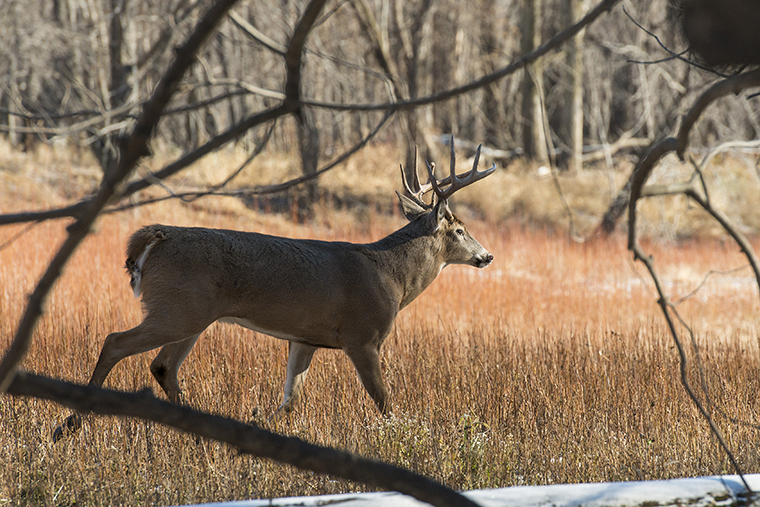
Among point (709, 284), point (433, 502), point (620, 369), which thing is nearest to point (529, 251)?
point (709, 284)

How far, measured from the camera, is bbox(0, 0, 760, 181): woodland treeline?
16.2 meters

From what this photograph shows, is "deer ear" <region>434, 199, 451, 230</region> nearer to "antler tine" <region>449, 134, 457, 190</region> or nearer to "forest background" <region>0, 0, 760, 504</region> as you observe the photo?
"antler tine" <region>449, 134, 457, 190</region>

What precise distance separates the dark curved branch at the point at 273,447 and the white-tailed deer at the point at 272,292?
281 cm

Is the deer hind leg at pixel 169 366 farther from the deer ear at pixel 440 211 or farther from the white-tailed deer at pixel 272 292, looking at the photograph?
the deer ear at pixel 440 211

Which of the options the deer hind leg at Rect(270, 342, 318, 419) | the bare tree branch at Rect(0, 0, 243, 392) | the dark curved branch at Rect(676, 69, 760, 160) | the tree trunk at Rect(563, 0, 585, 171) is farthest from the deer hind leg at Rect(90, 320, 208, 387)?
the tree trunk at Rect(563, 0, 585, 171)

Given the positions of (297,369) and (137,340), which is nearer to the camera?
(137,340)

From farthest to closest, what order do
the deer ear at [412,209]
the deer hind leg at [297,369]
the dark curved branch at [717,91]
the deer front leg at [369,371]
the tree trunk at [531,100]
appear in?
the tree trunk at [531,100] → the deer ear at [412,209] → the deer hind leg at [297,369] → the deer front leg at [369,371] → the dark curved branch at [717,91]

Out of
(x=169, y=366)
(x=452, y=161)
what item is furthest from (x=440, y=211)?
(x=169, y=366)

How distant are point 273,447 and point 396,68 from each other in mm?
18650

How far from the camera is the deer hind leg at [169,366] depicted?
186 inches

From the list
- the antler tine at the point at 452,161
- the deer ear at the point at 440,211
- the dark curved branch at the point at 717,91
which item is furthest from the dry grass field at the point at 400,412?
the antler tine at the point at 452,161

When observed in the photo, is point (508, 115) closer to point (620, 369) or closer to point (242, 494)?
point (620, 369)

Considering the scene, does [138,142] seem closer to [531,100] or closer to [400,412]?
[400,412]

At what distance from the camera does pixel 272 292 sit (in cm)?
450
